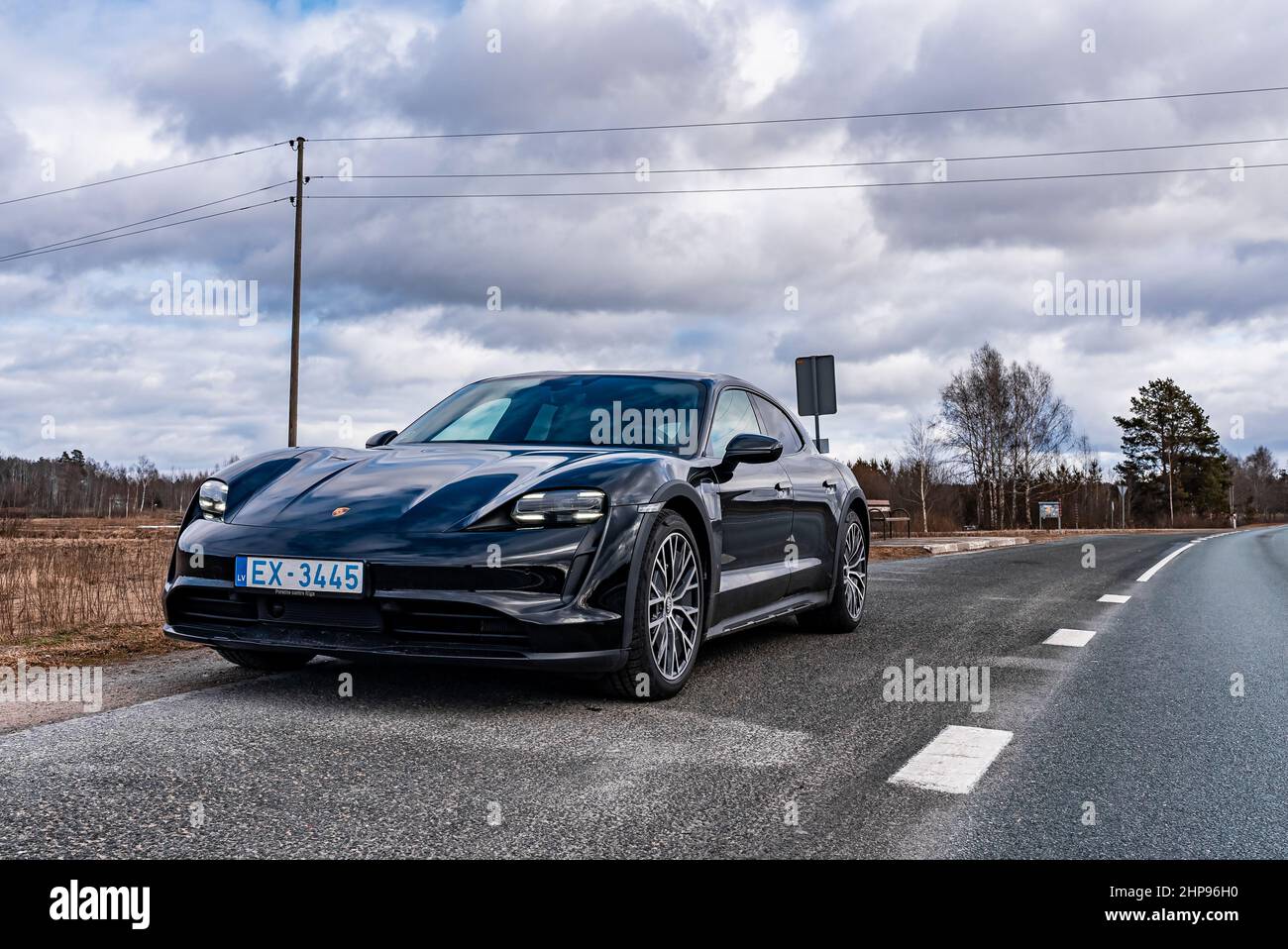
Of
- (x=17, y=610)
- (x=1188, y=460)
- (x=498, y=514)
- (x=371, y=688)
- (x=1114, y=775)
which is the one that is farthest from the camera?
(x=1188, y=460)

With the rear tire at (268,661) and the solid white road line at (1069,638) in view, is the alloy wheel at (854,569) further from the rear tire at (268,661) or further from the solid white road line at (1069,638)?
the rear tire at (268,661)

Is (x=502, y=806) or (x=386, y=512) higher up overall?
(x=386, y=512)

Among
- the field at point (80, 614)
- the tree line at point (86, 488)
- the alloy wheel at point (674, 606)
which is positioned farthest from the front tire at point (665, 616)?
the tree line at point (86, 488)

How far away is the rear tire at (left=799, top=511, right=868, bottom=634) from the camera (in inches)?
270

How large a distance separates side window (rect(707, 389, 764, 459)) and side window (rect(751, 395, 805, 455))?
217 millimetres

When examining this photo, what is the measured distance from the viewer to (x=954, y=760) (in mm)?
3699

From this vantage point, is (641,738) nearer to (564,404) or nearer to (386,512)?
(386,512)

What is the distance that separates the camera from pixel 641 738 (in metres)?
3.88

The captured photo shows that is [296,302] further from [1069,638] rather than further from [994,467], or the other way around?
[994,467]

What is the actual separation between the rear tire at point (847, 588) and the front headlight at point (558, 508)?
2.86 m

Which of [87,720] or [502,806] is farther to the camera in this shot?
[87,720]

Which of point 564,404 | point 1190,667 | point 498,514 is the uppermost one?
point 564,404

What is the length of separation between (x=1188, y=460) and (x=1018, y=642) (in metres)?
97.3
